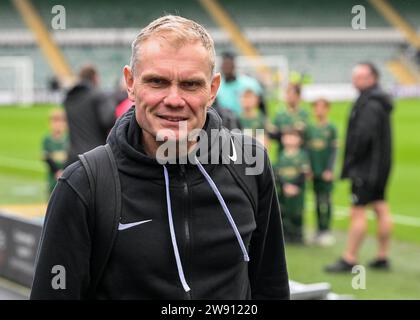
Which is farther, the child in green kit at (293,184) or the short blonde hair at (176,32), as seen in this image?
the child in green kit at (293,184)

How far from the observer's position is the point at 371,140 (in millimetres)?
7273

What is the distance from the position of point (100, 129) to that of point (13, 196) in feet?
15.8

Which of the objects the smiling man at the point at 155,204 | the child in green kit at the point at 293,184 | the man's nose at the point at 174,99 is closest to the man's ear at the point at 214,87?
the smiling man at the point at 155,204

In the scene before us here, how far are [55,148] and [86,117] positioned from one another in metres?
2.31

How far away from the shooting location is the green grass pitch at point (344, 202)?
22.9 ft

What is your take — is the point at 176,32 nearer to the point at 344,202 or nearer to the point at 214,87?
the point at 214,87

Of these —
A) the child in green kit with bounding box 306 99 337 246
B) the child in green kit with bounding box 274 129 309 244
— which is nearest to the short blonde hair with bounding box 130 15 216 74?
the child in green kit with bounding box 274 129 309 244

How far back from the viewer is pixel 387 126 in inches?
289

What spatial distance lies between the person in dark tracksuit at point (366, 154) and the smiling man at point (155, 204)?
522 cm

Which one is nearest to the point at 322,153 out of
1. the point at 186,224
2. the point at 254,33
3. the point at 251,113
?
the point at 251,113

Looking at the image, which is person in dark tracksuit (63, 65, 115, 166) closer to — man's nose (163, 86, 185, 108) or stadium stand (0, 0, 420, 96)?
man's nose (163, 86, 185, 108)

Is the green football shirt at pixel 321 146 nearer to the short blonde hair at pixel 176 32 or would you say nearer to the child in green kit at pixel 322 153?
the child in green kit at pixel 322 153

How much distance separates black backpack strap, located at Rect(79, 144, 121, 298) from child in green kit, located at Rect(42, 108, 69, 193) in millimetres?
8147

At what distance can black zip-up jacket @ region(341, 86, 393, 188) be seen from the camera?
23.8 feet
